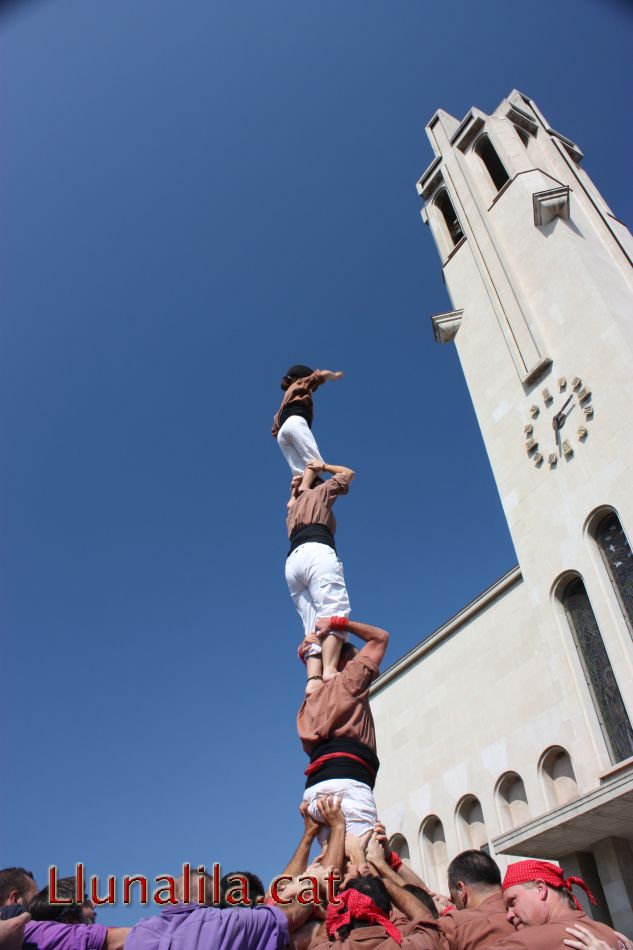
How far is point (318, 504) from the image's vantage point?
5824 mm

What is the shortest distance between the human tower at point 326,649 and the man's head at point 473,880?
62cm

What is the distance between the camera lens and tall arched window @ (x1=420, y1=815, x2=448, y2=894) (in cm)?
1698

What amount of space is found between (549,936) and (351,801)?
51.4 inches

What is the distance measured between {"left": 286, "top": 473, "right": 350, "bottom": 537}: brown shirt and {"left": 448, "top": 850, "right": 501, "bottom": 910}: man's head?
250 centimetres

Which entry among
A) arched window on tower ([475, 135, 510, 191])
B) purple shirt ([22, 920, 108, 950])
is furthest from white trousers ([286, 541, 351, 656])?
arched window on tower ([475, 135, 510, 191])

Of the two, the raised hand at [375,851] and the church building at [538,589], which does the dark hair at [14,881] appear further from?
the church building at [538,589]

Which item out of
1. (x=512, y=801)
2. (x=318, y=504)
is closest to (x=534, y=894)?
(x=318, y=504)

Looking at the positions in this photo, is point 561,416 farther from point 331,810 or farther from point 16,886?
point 16,886

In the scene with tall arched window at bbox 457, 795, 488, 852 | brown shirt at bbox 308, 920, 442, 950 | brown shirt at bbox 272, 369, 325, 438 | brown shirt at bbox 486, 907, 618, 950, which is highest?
brown shirt at bbox 272, 369, 325, 438

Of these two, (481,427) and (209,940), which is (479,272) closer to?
(481,427)

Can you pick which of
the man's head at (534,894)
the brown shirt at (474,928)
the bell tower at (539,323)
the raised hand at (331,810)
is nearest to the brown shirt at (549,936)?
the man's head at (534,894)

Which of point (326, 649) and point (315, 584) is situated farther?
point (315, 584)

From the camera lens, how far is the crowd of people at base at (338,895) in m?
3.02

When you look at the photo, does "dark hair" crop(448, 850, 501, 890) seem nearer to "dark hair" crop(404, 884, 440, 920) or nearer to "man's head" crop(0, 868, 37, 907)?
"dark hair" crop(404, 884, 440, 920)
